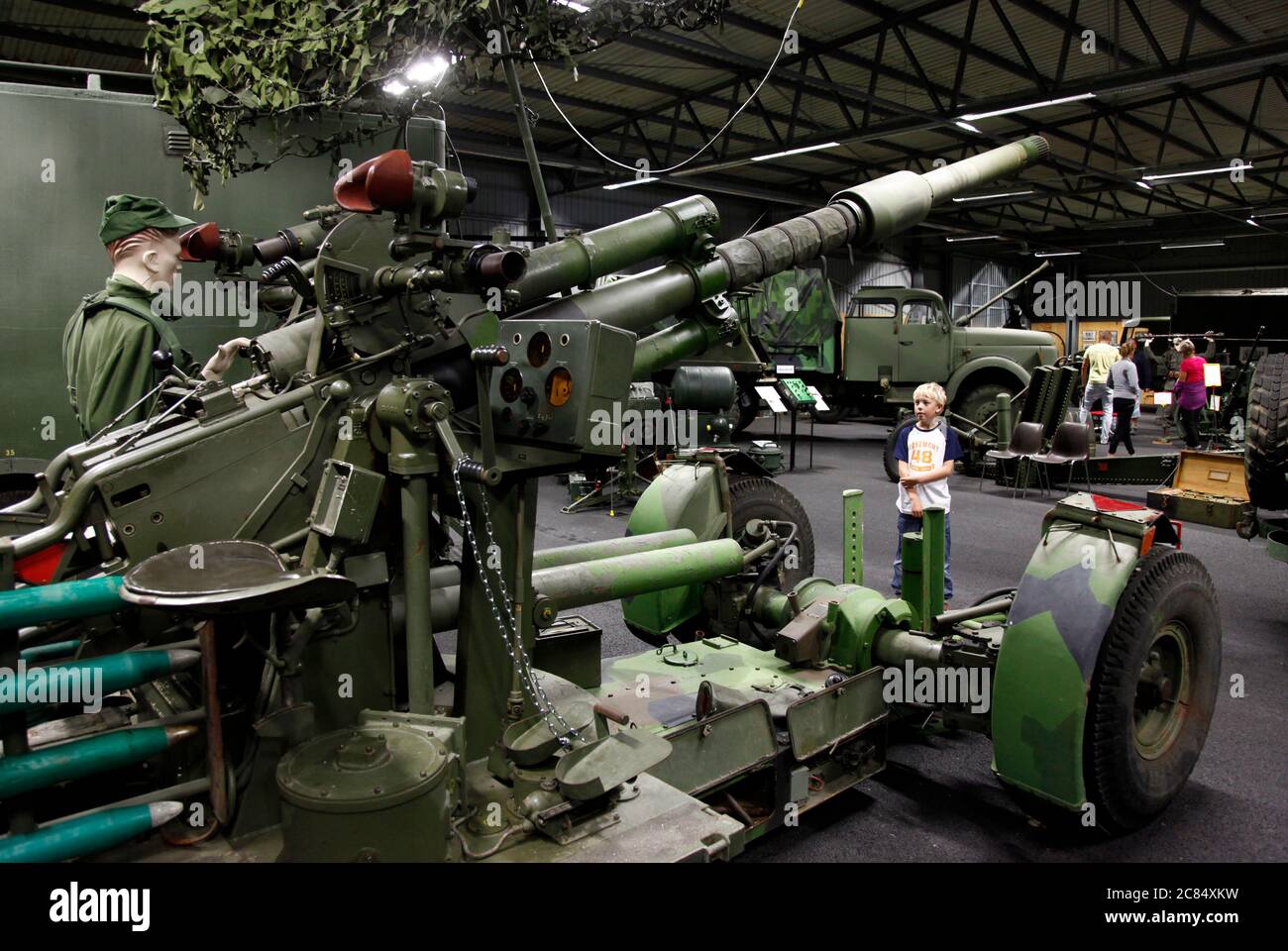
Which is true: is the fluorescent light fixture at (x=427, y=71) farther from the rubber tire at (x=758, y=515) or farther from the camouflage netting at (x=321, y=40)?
the rubber tire at (x=758, y=515)

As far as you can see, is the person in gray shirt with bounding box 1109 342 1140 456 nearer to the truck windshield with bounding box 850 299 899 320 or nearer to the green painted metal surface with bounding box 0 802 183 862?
the truck windshield with bounding box 850 299 899 320

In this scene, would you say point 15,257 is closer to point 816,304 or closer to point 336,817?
point 336,817

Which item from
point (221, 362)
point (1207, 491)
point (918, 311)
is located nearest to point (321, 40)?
point (221, 362)

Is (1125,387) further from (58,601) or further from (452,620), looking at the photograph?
(58,601)

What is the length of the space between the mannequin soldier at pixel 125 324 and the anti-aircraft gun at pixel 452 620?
34 cm

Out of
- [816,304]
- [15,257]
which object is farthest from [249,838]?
[816,304]

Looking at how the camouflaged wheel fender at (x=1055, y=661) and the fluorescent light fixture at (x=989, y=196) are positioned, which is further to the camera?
the fluorescent light fixture at (x=989, y=196)

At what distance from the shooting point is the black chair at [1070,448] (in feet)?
31.7

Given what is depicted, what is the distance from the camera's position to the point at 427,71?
3639mm

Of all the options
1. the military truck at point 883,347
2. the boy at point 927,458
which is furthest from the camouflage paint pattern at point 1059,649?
the military truck at point 883,347

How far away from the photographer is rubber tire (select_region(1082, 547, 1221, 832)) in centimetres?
287

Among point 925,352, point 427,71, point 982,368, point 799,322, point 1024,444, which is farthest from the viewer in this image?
point 799,322

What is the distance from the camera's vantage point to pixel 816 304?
1569cm

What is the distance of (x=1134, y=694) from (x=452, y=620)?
86.5 inches
